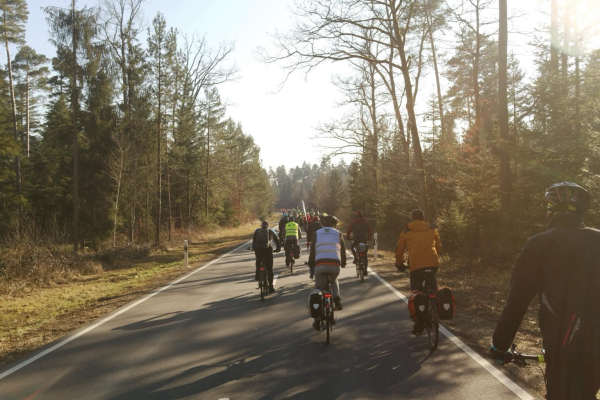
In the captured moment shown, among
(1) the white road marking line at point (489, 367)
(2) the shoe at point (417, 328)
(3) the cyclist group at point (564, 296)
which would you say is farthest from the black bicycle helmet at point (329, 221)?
(3) the cyclist group at point (564, 296)

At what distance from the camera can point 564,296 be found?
2740 millimetres

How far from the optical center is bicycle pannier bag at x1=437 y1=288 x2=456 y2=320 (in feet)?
22.2

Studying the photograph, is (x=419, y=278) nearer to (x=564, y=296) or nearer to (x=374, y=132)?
(x=564, y=296)

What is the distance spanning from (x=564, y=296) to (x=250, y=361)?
458 centimetres

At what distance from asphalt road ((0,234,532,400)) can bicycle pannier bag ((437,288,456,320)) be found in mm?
521

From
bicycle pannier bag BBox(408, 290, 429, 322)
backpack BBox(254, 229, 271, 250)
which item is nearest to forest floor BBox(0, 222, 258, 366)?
backpack BBox(254, 229, 271, 250)

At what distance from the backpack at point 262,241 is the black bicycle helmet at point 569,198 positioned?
9.18 meters

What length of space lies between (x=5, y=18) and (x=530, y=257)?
40780mm

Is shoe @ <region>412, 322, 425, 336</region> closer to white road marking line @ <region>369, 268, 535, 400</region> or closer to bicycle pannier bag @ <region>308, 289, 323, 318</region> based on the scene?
white road marking line @ <region>369, 268, 535, 400</region>

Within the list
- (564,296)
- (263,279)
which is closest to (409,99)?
(263,279)

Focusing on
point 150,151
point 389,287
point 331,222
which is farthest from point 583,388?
point 150,151

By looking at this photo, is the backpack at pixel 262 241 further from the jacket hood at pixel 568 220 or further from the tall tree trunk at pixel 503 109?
the jacket hood at pixel 568 220

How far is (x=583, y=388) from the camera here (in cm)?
267

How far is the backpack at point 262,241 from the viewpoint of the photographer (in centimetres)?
1177
